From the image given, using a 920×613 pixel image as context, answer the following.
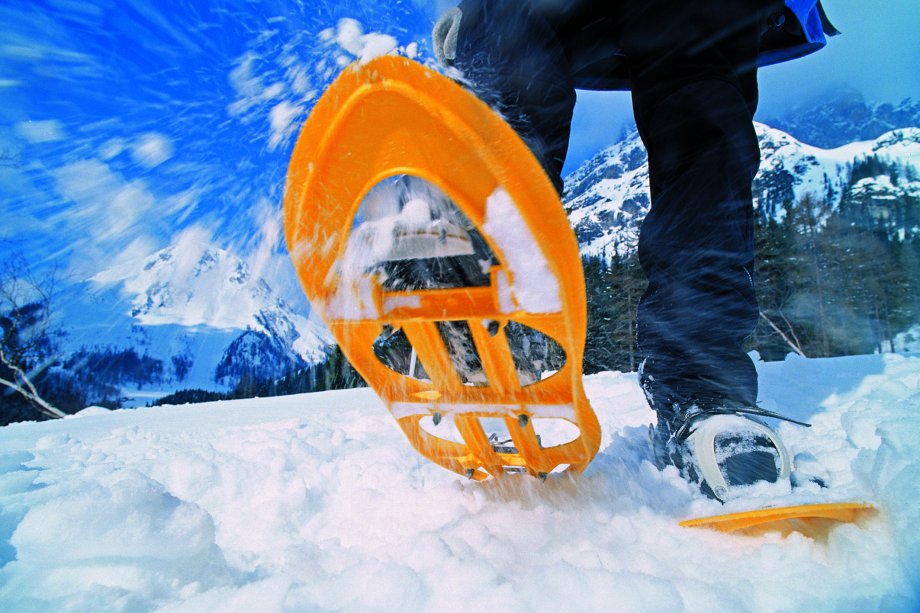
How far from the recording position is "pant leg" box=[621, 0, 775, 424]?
48.3 inches

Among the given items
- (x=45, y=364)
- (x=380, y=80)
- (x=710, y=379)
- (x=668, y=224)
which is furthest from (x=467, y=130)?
(x=45, y=364)

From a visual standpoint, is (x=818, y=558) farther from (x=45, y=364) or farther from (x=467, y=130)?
(x=45, y=364)

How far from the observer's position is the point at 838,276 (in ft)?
89.8

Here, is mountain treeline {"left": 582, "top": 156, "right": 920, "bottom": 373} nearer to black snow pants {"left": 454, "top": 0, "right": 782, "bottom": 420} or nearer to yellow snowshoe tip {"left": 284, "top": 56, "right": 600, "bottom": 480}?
black snow pants {"left": 454, "top": 0, "right": 782, "bottom": 420}

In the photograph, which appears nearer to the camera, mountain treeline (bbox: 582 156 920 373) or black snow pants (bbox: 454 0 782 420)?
black snow pants (bbox: 454 0 782 420)

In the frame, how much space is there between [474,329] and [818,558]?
0.76 m

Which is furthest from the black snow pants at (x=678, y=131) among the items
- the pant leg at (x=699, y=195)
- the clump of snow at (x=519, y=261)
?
the clump of snow at (x=519, y=261)

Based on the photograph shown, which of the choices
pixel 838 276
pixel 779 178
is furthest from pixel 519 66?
pixel 779 178

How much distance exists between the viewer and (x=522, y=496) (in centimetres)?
125

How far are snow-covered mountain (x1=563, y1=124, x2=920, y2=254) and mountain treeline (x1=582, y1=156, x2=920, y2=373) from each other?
137 centimetres

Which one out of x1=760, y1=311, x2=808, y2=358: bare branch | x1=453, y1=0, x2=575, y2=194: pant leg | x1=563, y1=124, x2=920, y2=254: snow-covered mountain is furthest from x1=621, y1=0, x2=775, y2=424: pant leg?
x1=760, y1=311, x2=808, y2=358: bare branch

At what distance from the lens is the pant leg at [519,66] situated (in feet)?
4.55

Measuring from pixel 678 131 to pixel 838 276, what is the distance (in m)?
34.1

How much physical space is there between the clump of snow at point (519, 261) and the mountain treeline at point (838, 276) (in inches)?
898
